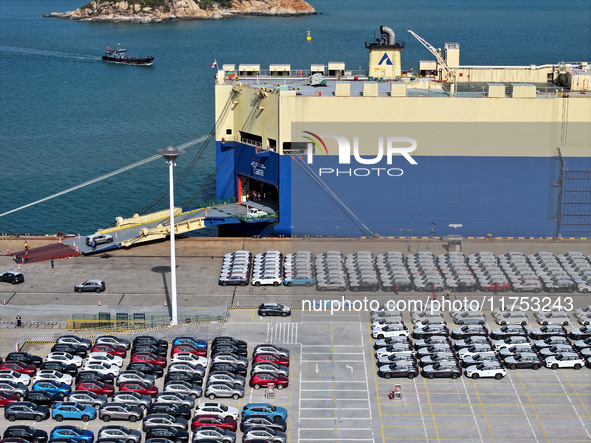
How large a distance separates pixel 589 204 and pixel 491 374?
1204 inches

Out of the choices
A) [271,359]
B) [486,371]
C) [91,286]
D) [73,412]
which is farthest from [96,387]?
[486,371]

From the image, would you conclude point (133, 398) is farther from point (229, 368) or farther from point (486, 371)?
point (486, 371)

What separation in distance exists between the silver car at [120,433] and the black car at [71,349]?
1086 cm

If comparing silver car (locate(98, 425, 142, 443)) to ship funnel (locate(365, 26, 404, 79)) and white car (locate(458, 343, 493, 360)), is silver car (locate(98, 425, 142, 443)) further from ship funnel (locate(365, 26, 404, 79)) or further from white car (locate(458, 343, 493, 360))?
ship funnel (locate(365, 26, 404, 79))

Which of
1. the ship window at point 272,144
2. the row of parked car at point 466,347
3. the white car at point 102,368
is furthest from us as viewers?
the ship window at point 272,144

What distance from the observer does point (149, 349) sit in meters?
62.5

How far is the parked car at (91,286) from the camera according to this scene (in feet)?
241

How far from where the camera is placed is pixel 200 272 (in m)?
77.9

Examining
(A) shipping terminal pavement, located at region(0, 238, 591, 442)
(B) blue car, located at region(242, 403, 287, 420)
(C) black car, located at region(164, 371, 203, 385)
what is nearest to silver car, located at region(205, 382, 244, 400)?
(A) shipping terminal pavement, located at region(0, 238, 591, 442)

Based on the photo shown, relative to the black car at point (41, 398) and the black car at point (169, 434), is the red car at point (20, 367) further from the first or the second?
the black car at point (169, 434)

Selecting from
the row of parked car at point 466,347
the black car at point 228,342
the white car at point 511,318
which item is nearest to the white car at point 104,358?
the black car at point 228,342

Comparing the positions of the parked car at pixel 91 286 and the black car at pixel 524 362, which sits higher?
the parked car at pixel 91 286

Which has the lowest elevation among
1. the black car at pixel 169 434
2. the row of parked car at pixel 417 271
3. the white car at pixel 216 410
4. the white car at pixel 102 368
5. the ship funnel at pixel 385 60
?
the black car at pixel 169 434

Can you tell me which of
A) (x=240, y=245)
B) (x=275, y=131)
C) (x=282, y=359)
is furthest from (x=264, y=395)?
(x=275, y=131)
